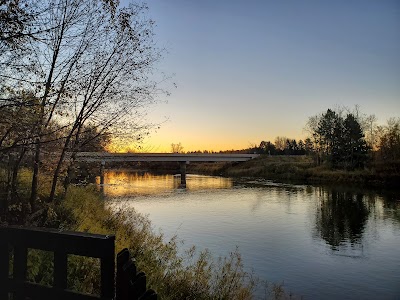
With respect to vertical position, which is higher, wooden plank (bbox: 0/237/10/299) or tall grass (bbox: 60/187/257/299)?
wooden plank (bbox: 0/237/10/299)

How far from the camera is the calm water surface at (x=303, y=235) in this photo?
579 inches

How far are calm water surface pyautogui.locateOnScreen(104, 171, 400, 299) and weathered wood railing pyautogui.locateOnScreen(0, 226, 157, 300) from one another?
30.8ft

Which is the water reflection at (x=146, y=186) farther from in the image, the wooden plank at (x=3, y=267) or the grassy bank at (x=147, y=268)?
the wooden plank at (x=3, y=267)

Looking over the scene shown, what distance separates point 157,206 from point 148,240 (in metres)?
19.1

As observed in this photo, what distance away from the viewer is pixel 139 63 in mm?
13641

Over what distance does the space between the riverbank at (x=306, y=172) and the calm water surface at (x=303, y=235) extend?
16.9 m

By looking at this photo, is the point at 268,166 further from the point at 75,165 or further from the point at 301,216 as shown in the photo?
the point at 75,165

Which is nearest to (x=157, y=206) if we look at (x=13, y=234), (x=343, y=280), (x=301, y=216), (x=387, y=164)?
(x=301, y=216)

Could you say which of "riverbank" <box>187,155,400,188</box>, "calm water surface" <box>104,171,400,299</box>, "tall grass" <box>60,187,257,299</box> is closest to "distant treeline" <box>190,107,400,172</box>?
"riverbank" <box>187,155,400,188</box>

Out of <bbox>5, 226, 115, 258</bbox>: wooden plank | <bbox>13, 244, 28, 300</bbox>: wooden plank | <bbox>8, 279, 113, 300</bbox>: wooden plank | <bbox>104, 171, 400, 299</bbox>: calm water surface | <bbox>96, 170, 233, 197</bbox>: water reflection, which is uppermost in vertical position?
<bbox>5, 226, 115, 258</bbox>: wooden plank

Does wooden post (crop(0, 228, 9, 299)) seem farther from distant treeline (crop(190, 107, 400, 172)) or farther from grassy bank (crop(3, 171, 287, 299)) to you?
distant treeline (crop(190, 107, 400, 172))

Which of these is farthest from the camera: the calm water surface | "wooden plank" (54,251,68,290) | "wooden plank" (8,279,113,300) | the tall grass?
the calm water surface

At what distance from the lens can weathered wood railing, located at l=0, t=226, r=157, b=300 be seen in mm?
Answer: 3961

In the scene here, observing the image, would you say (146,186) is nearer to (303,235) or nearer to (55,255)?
(303,235)
